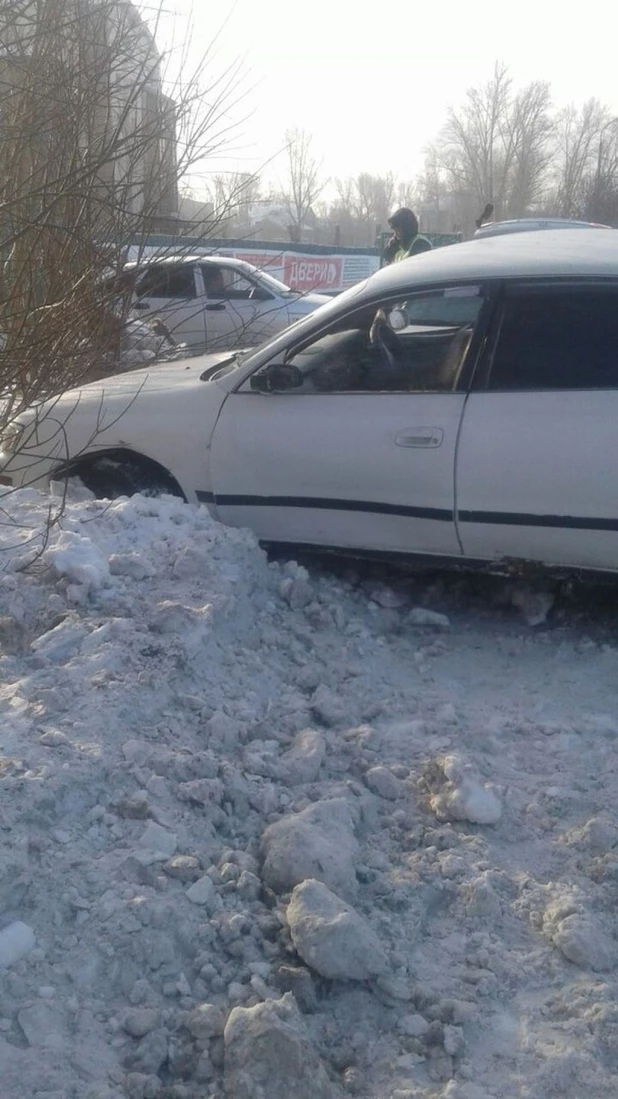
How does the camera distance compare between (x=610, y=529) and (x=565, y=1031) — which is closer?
(x=565, y=1031)

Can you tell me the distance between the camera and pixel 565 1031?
259 centimetres

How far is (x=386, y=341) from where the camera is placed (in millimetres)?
4793

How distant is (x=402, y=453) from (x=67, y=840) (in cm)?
226

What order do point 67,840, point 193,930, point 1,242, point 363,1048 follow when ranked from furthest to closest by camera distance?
point 1,242
point 67,840
point 193,930
point 363,1048

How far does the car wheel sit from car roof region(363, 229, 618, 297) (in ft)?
4.39

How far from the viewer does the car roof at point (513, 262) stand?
14.7ft

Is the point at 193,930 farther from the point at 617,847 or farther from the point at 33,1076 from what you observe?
the point at 617,847

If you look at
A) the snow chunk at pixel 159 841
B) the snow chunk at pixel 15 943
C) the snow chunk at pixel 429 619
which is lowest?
the snow chunk at pixel 15 943

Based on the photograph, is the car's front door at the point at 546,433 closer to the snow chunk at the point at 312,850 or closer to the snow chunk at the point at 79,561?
the snow chunk at the point at 79,561

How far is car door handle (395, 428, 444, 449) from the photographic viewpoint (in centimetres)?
452

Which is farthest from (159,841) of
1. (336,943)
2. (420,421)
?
(420,421)

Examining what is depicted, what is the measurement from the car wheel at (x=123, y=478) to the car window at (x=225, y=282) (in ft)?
17.8

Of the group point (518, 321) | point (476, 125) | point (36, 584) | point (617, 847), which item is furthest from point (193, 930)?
point (476, 125)

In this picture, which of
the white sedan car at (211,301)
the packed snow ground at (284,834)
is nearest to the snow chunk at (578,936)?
the packed snow ground at (284,834)
